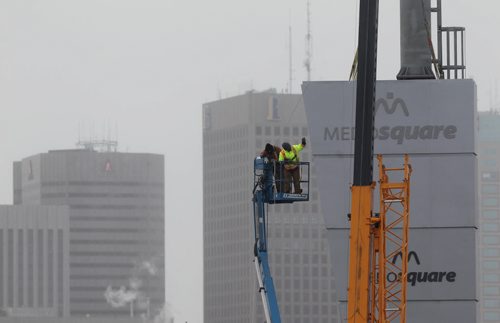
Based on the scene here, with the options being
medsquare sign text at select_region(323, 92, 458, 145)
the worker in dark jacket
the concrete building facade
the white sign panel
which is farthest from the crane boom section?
medsquare sign text at select_region(323, 92, 458, 145)

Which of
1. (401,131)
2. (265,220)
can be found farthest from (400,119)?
(265,220)

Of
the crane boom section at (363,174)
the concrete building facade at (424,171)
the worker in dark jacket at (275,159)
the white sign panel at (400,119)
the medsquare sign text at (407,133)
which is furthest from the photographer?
the medsquare sign text at (407,133)

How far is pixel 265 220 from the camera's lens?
2259 inches

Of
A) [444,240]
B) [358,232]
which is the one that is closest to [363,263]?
[358,232]

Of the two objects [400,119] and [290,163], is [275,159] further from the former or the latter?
[400,119]

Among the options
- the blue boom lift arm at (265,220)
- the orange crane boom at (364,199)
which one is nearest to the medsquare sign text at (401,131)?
the blue boom lift arm at (265,220)

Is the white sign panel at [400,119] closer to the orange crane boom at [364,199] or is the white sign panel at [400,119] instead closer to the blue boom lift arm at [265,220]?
the blue boom lift arm at [265,220]

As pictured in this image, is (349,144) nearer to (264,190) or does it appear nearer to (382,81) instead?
(382,81)

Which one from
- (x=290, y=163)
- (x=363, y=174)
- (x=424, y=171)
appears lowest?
(x=363, y=174)

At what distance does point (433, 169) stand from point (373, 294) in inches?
645

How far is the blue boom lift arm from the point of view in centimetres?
5688

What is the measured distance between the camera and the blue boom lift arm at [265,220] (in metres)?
56.9

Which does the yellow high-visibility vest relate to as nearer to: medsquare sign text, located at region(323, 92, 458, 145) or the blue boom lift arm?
the blue boom lift arm

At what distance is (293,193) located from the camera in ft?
190
